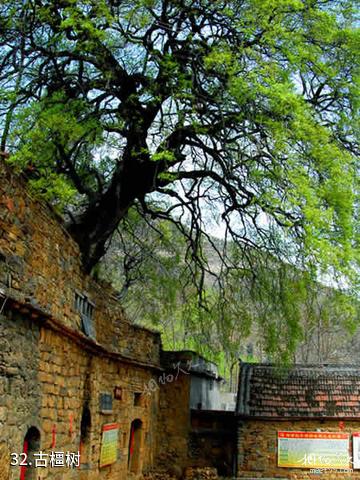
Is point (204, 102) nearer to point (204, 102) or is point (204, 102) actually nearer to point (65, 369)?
point (204, 102)

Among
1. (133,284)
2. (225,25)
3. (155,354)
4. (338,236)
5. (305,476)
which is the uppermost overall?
(225,25)

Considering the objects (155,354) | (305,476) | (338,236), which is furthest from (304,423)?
(338,236)

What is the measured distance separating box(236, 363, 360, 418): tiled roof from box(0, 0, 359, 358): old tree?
7.19m

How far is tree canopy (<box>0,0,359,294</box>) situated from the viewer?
366 inches

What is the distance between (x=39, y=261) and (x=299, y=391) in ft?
42.4

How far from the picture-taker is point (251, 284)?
13.7 m

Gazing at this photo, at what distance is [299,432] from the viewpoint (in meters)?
17.2

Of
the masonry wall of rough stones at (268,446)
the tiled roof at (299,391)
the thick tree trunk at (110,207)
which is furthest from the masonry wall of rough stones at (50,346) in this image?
the tiled roof at (299,391)

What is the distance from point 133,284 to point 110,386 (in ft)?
34.6

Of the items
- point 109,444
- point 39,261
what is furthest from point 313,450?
point 39,261

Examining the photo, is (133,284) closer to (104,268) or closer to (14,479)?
(104,268)

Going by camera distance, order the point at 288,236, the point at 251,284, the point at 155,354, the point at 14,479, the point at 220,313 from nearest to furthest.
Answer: the point at 14,479, the point at 288,236, the point at 251,284, the point at 220,313, the point at 155,354

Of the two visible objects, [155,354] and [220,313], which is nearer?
[220,313]

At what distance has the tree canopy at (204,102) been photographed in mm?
9289
